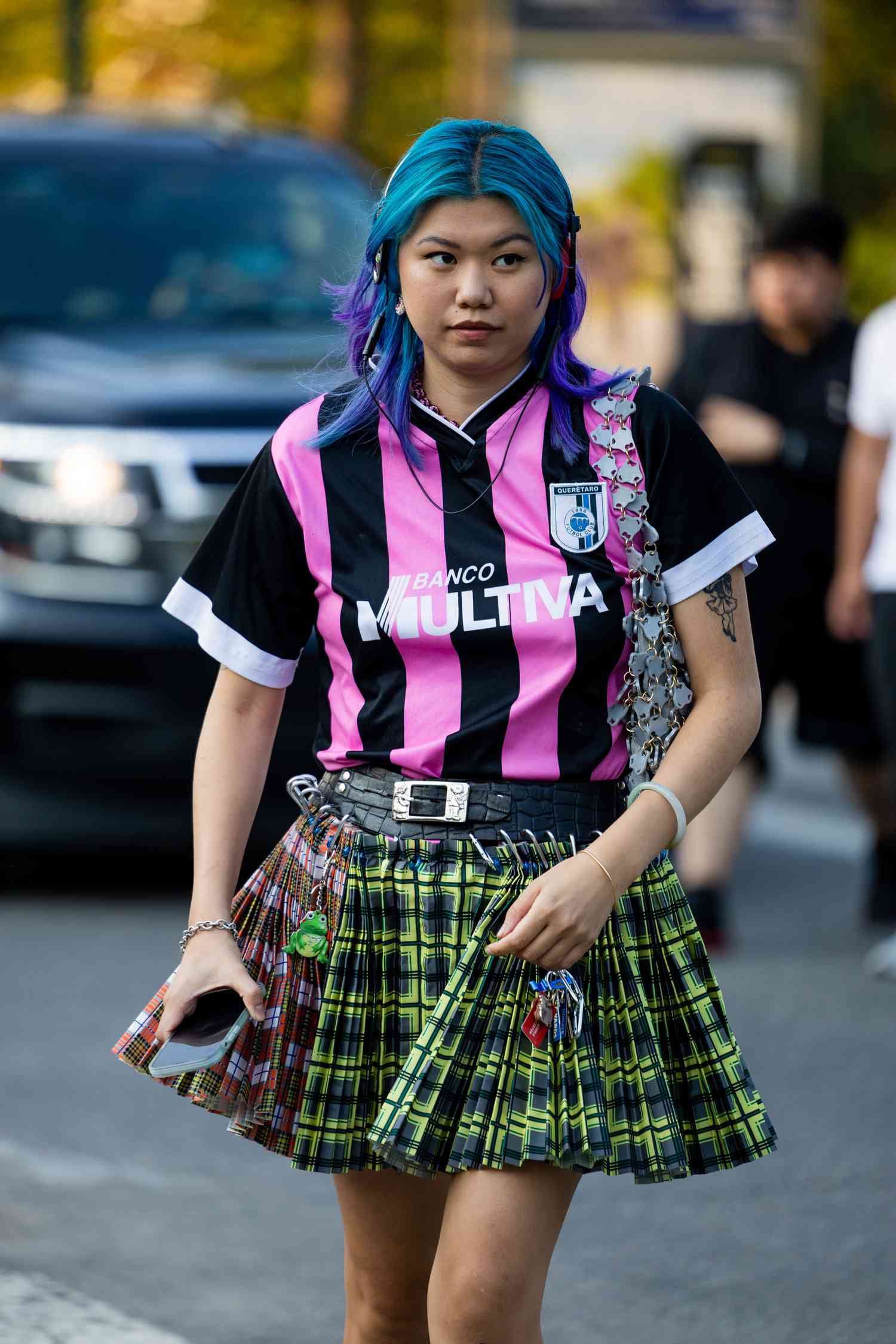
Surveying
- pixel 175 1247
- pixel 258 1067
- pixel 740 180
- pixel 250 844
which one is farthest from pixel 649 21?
pixel 258 1067

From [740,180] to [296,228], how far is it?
10461mm

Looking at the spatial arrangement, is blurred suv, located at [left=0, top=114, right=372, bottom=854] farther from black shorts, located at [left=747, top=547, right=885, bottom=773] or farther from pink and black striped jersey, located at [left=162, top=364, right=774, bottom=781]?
pink and black striped jersey, located at [left=162, top=364, right=774, bottom=781]

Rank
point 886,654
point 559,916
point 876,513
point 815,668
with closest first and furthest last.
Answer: point 559,916 < point 886,654 < point 876,513 < point 815,668

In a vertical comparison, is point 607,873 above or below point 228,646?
below

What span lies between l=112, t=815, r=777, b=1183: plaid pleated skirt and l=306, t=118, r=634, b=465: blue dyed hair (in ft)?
1.70

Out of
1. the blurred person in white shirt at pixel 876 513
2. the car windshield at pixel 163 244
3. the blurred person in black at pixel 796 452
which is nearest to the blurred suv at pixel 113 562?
the car windshield at pixel 163 244

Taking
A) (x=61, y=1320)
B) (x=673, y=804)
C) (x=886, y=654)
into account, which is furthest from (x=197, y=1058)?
(x=886, y=654)

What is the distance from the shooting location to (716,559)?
9.18 feet

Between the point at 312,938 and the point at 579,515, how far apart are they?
0.60 meters

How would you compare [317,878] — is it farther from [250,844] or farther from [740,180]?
[740,180]

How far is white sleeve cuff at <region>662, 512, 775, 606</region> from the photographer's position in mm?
2785

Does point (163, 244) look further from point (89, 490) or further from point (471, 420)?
point (471, 420)

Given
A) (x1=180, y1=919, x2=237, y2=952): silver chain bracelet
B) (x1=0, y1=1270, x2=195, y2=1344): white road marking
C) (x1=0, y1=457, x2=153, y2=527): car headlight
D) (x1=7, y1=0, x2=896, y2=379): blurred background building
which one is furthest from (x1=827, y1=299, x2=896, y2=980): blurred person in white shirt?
(x1=7, y1=0, x2=896, y2=379): blurred background building

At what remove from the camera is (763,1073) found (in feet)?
18.2
